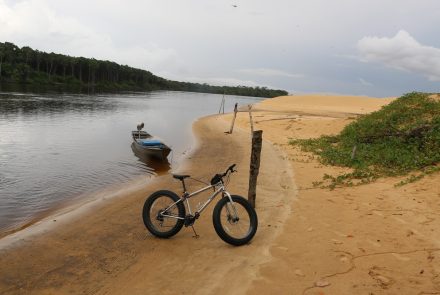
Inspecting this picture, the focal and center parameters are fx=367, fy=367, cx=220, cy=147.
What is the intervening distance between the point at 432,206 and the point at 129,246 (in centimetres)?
752

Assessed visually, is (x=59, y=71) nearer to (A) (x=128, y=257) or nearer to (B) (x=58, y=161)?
(B) (x=58, y=161)

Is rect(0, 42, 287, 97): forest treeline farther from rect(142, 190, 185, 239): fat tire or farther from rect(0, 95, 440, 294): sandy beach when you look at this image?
rect(142, 190, 185, 239): fat tire

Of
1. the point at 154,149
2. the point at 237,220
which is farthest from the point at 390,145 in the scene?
the point at 154,149

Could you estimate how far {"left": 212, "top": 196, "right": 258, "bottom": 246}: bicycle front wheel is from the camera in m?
7.49

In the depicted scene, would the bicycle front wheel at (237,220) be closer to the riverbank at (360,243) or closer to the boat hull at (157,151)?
the riverbank at (360,243)

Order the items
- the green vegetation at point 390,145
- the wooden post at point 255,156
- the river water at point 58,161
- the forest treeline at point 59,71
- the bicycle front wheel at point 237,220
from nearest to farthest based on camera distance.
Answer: the bicycle front wheel at point 237,220 → the wooden post at point 255,156 → the river water at point 58,161 → the green vegetation at point 390,145 → the forest treeline at point 59,71

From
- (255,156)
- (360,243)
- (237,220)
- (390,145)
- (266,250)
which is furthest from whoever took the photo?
(390,145)

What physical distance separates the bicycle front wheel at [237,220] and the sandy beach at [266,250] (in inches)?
8.3

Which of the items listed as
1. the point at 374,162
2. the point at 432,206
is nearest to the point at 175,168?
the point at 374,162

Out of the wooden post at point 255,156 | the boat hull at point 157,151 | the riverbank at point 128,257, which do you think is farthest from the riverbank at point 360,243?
the boat hull at point 157,151

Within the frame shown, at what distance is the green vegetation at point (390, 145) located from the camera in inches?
498

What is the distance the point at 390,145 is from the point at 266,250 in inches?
409

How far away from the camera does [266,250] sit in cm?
730

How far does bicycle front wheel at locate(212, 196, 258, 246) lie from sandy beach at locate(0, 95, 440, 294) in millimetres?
211
